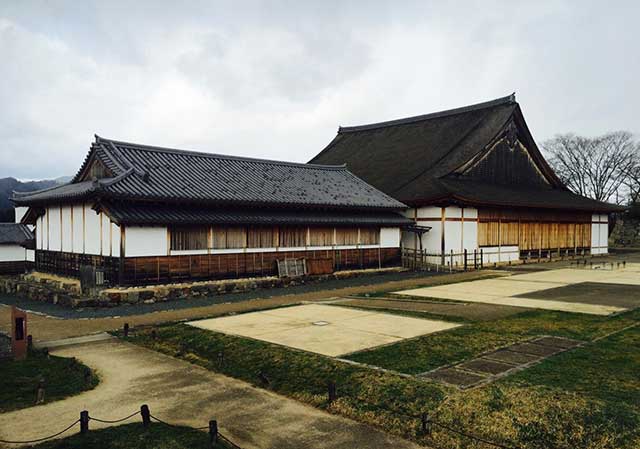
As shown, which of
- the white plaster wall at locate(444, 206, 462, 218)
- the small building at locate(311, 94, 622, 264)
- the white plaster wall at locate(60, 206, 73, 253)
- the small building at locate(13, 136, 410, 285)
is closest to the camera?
the small building at locate(13, 136, 410, 285)

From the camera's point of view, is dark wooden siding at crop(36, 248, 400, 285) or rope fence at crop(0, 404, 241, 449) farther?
dark wooden siding at crop(36, 248, 400, 285)

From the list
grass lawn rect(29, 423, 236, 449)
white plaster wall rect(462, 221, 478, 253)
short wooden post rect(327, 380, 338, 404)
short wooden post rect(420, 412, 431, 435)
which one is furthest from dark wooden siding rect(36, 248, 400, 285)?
short wooden post rect(420, 412, 431, 435)

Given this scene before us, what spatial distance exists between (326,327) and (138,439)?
6.91m

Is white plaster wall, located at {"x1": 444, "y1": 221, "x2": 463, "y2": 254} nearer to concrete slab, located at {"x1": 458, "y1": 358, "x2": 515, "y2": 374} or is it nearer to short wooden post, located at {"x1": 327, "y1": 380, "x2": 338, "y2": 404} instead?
concrete slab, located at {"x1": 458, "y1": 358, "x2": 515, "y2": 374}

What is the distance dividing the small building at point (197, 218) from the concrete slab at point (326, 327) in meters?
6.14

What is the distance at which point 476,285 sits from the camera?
21.4 m

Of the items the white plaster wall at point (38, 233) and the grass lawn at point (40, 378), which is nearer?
the grass lawn at point (40, 378)

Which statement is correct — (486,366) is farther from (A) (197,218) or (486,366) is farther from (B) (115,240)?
(B) (115,240)

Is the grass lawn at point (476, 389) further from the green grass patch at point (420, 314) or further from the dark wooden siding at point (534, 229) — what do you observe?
the dark wooden siding at point (534, 229)

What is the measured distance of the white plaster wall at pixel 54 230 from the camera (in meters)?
24.1

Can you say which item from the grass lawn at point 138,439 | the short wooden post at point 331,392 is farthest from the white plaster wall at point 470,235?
the grass lawn at point 138,439

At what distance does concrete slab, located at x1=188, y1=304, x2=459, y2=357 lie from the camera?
11219 millimetres

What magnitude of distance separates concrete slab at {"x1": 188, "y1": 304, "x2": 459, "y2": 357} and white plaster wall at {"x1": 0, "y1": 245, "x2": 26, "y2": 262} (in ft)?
87.9

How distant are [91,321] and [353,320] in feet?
26.0
